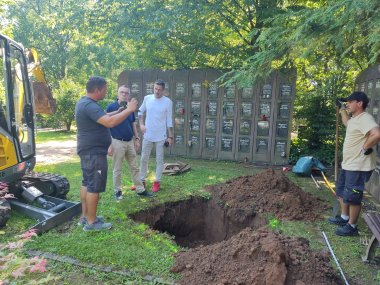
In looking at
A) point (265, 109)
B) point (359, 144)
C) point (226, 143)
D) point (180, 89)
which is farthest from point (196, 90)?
point (359, 144)

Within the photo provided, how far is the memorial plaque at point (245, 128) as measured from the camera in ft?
28.7

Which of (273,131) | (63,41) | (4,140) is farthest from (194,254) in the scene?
(63,41)

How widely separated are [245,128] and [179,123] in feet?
6.10

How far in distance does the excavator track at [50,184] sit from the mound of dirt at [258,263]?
264cm

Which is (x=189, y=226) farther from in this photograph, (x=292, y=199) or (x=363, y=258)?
(x=363, y=258)

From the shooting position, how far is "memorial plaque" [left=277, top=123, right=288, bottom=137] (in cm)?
844

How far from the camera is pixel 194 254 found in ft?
11.1

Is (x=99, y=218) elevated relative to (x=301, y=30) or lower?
lower

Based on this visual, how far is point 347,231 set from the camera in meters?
4.18

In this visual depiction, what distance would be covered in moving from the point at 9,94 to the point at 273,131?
6.14 metres

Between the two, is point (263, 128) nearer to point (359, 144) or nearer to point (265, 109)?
point (265, 109)

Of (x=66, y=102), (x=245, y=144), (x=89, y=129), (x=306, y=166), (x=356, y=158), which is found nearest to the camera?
(x=89, y=129)

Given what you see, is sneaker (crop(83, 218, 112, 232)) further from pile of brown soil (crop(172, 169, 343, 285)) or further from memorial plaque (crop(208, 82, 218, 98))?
memorial plaque (crop(208, 82, 218, 98))

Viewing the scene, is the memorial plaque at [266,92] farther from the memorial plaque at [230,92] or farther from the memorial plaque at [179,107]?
the memorial plaque at [179,107]
